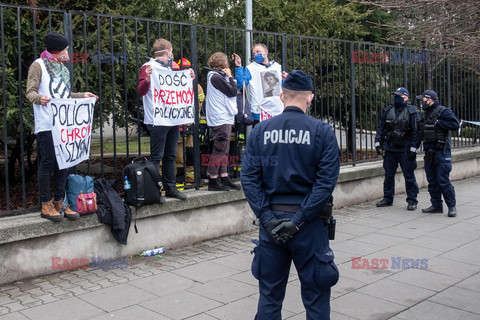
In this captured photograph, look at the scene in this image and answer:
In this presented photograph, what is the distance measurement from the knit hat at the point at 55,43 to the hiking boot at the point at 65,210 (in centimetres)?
151

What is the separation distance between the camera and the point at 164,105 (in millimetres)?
6426

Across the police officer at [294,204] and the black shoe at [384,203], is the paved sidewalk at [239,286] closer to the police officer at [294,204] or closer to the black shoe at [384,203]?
the police officer at [294,204]

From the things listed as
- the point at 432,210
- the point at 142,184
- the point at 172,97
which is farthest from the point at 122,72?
the point at 432,210

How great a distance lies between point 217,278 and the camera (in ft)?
17.4

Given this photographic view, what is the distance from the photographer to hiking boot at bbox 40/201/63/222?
5320 mm

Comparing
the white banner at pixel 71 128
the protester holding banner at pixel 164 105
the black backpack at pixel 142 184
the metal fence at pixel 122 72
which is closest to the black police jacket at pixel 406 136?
the metal fence at pixel 122 72

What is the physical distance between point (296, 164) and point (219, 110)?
12.3 feet

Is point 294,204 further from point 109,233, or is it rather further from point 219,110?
point 219,110

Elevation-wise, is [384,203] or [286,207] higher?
[286,207]

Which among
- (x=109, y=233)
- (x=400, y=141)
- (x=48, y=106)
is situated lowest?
(x=109, y=233)

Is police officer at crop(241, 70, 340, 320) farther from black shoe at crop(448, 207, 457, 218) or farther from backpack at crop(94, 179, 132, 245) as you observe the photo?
black shoe at crop(448, 207, 457, 218)

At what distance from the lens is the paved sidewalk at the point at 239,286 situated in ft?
14.5

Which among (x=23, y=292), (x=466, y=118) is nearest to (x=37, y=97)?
(x=23, y=292)

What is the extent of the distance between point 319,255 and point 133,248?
325 centimetres
